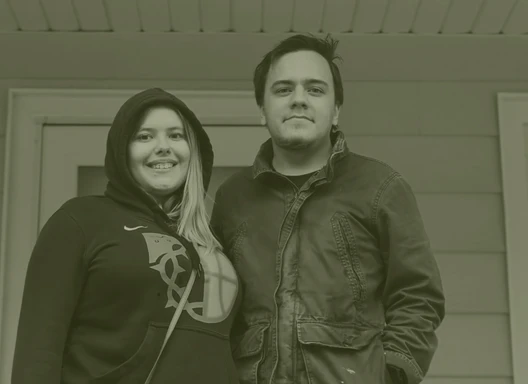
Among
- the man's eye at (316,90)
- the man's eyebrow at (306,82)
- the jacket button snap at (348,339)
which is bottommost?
the jacket button snap at (348,339)

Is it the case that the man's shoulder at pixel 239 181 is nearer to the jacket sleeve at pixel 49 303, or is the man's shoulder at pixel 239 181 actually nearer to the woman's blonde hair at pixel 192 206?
the woman's blonde hair at pixel 192 206

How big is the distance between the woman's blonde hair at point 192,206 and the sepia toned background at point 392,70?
3.22 ft

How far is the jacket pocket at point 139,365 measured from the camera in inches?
68.3

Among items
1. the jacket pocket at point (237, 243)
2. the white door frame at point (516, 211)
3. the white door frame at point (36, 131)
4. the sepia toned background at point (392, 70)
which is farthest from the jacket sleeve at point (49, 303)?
the white door frame at point (516, 211)

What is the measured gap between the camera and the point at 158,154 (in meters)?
1.95

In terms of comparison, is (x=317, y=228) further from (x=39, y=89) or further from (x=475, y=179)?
(x=39, y=89)

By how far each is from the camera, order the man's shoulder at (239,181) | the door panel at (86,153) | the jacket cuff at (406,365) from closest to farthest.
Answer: the jacket cuff at (406,365)
the man's shoulder at (239,181)
the door panel at (86,153)

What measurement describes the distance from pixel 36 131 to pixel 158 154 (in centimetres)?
115

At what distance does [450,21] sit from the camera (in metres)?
2.98

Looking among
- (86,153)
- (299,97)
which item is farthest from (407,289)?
(86,153)

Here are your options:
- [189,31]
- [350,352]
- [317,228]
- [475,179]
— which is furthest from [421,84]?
[350,352]

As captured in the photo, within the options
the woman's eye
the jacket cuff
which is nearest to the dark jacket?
the jacket cuff

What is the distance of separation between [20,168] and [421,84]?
147 centimetres

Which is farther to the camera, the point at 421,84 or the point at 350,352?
the point at 421,84
